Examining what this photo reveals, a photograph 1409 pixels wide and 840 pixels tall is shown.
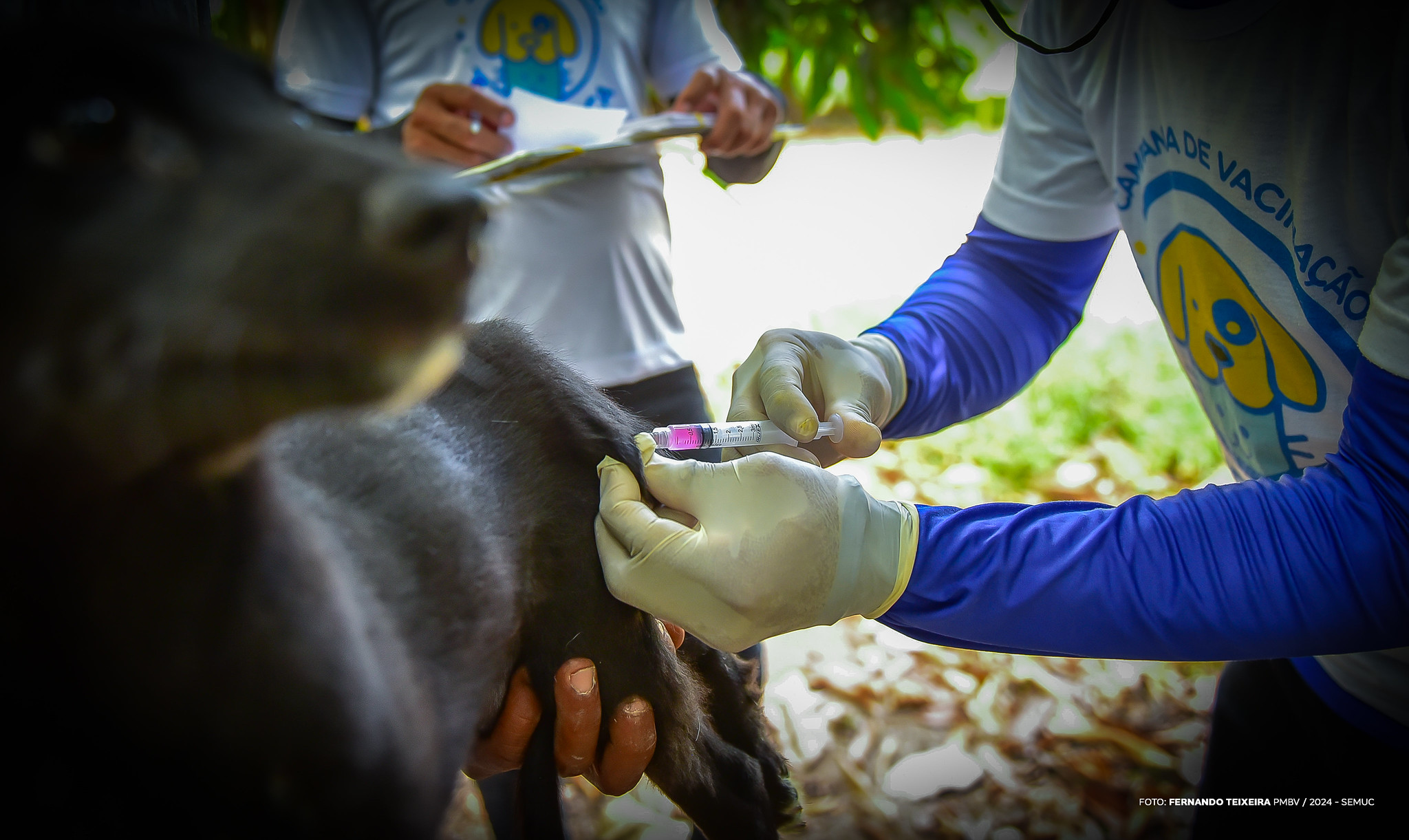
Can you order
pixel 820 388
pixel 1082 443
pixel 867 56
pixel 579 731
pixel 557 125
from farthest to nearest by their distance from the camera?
pixel 1082 443
pixel 867 56
pixel 557 125
pixel 820 388
pixel 579 731

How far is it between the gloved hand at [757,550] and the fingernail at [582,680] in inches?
4.0

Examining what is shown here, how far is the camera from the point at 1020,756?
6.81 feet

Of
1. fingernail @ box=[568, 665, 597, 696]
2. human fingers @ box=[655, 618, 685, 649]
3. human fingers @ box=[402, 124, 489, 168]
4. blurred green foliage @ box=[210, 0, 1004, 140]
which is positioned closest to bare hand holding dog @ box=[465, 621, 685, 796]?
fingernail @ box=[568, 665, 597, 696]

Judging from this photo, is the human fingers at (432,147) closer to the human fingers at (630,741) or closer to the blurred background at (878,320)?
the blurred background at (878,320)

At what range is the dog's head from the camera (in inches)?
17.4

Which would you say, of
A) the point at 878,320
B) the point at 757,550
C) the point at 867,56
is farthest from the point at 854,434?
the point at 867,56

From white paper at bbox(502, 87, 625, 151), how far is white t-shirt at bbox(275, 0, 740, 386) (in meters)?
0.06

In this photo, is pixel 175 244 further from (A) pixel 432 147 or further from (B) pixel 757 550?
(A) pixel 432 147

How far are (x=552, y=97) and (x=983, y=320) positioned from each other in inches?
31.3

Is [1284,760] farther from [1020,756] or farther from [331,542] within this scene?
[331,542]

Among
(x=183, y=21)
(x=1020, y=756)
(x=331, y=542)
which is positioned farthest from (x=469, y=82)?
(x=1020, y=756)

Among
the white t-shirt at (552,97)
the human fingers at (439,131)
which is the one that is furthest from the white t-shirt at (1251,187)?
the human fingers at (439,131)

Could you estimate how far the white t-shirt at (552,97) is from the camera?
1215 millimetres

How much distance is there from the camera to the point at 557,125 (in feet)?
3.97
